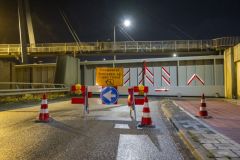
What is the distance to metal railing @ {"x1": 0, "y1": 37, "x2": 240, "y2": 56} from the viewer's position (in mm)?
49778

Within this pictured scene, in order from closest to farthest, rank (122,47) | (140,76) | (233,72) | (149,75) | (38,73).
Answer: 1. (233,72)
2. (149,75)
3. (140,76)
4. (38,73)
5. (122,47)

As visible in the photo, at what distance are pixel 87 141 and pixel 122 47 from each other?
4714 centimetres

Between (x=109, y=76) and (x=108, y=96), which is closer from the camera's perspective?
(x=108, y=96)

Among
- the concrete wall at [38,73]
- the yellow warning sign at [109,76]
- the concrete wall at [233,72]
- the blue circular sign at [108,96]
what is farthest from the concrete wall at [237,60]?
the concrete wall at [38,73]

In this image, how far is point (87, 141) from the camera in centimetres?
692

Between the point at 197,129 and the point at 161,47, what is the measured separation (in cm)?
4450

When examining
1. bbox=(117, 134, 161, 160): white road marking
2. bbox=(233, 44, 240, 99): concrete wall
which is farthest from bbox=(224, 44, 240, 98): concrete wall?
bbox=(117, 134, 161, 160): white road marking

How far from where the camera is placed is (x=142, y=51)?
171 feet

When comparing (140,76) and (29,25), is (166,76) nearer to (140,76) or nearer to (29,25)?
(140,76)

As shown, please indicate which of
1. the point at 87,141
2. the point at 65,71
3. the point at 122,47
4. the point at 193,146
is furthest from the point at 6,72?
the point at 122,47

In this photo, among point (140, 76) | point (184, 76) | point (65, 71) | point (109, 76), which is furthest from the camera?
point (65, 71)

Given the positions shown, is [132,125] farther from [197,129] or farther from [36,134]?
[36,134]

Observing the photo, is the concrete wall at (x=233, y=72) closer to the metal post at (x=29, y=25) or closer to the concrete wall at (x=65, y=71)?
the concrete wall at (x=65, y=71)

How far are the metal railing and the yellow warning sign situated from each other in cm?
3430
